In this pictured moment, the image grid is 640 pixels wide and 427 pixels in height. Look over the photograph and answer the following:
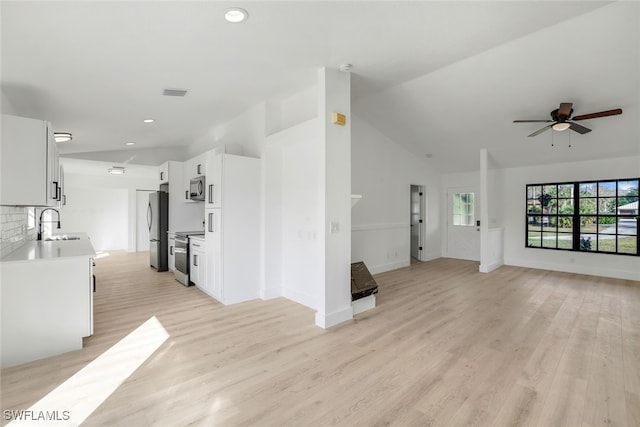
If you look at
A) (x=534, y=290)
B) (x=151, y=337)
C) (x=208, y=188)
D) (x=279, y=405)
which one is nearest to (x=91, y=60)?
(x=208, y=188)

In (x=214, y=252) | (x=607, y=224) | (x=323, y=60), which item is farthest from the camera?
(x=607, y=224)

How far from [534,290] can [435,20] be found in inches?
180

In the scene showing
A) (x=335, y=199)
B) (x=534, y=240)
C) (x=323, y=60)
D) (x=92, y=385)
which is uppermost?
(x=323, y=60)

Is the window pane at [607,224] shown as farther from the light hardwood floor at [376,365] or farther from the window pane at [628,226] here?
the light hardwood floor at [376,365]

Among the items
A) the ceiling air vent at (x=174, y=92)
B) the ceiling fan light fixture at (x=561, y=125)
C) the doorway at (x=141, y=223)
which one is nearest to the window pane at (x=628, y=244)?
the ceiling fan light fixture at (x=561, y=125)

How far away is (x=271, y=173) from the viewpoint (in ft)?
14.8

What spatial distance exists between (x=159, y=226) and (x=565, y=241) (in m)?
8.75

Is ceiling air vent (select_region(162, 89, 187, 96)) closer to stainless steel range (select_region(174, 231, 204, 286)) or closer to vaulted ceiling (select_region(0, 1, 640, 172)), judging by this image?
vaulted ceiling (select_region(0, 1, 640, 172))

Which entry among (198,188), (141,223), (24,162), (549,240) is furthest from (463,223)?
(141,223)

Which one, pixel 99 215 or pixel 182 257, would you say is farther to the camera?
pixel 99 215

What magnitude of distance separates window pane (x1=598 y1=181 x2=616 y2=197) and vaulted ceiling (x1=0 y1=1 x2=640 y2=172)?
2.13 feet

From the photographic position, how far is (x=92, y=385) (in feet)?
7.40

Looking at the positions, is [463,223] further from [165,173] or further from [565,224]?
[165,173]

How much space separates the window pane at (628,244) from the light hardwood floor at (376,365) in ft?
6.78
